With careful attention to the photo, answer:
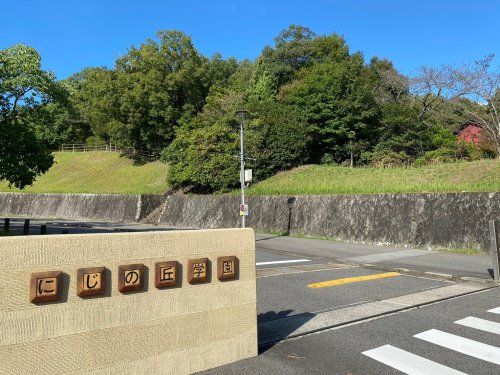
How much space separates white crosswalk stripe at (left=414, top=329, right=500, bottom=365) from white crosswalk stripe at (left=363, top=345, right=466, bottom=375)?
0.60m

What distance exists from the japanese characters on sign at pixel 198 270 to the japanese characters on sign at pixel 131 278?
507mm

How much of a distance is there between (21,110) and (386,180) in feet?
61.9

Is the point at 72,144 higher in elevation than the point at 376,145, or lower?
higher

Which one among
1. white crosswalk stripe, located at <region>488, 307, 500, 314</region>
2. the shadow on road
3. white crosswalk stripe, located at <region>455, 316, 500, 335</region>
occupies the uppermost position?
white crosswalk stripe, located at <region>455, 316, 500, 335</region>

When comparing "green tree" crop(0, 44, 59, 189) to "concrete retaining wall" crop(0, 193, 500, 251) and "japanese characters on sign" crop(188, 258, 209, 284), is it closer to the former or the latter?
→ "concrete retaining wall" crop(0, 193, 500, 251)

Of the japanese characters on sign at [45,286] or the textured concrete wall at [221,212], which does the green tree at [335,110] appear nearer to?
the textured concrete wall at [221,212]

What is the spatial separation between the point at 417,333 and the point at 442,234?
35.7ft

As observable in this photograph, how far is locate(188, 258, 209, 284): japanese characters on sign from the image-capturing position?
14.0 ft

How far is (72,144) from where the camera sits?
243ft

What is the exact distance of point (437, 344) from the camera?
5191 millimetres

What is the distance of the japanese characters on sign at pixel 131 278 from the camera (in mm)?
3824

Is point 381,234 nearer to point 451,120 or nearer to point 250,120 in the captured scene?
point 250,120

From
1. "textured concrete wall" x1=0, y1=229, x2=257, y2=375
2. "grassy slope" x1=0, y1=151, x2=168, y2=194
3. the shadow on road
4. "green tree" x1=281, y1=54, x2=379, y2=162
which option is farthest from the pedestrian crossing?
"grassy slope" x1=0, y1=151, x2=168, y2=194

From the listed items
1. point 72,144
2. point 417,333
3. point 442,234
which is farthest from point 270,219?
point 72,144
